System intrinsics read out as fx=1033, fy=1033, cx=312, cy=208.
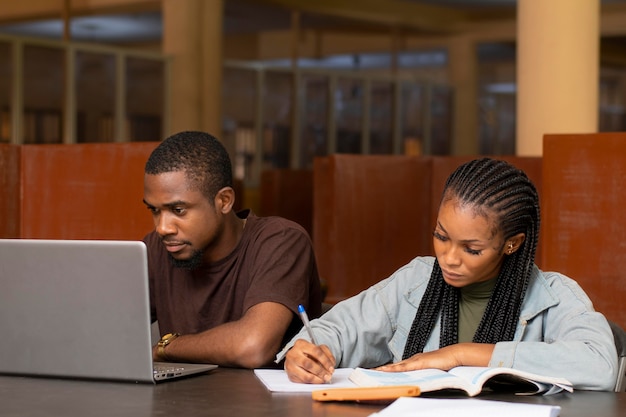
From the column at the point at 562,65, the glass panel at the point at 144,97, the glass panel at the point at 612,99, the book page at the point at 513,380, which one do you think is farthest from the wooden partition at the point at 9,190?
the glass panel at the point at 612,99

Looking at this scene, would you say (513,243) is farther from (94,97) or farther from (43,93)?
(94,97)

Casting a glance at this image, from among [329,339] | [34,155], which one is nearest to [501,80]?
[34,155]

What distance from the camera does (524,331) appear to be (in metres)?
2.34

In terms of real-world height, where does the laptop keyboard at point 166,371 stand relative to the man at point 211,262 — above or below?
below

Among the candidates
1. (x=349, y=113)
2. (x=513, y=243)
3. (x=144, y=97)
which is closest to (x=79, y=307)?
(x=513, y=243)

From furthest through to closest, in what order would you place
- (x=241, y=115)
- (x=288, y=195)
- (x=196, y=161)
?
(x=241, y=115)
(x=288, y=195)
(x=196, y=161)

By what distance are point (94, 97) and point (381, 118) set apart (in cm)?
421

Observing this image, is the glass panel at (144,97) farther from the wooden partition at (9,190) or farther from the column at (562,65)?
the wooden partition at (9,190)

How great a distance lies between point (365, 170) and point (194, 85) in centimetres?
500

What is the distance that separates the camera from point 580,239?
379cm

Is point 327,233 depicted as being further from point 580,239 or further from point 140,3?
point 140,3

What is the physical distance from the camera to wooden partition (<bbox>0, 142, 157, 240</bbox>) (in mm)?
4102

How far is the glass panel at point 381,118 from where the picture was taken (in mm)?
12516

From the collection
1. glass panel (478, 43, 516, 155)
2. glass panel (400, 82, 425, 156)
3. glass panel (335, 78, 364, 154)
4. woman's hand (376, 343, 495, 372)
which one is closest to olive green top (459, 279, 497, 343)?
woman's hand (376, 343, 495, 372)
